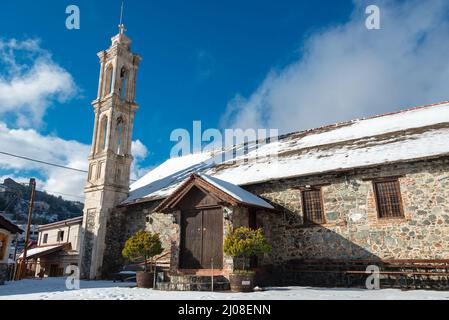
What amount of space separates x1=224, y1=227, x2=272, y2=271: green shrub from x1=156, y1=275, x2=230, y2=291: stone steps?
3.27ft

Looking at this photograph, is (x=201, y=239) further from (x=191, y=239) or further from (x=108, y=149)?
(x=108, y=149)

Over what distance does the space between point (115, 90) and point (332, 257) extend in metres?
18.3

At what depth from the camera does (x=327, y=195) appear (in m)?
14.5

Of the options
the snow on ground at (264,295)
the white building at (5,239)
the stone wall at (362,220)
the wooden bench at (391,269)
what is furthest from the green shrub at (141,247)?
the white building at (5,239)

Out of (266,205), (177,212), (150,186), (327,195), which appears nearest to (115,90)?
(150,186)

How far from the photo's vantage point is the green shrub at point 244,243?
12180 millimetres

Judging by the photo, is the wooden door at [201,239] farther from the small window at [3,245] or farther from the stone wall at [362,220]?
the small window at [3,245]

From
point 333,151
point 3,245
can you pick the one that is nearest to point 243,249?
point 333,151

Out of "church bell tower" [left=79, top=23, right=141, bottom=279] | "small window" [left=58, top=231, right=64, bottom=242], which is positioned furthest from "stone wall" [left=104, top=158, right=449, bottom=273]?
"small window" [left=58, top=231, right=64, bottom=242]

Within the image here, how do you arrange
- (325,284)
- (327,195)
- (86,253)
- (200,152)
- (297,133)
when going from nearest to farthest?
(325,284), (327,195), (86,253), (297,133), (200,152)

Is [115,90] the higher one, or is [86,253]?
[115,90]

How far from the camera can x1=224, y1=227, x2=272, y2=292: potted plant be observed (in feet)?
37.4

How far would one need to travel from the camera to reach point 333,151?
1636cm
